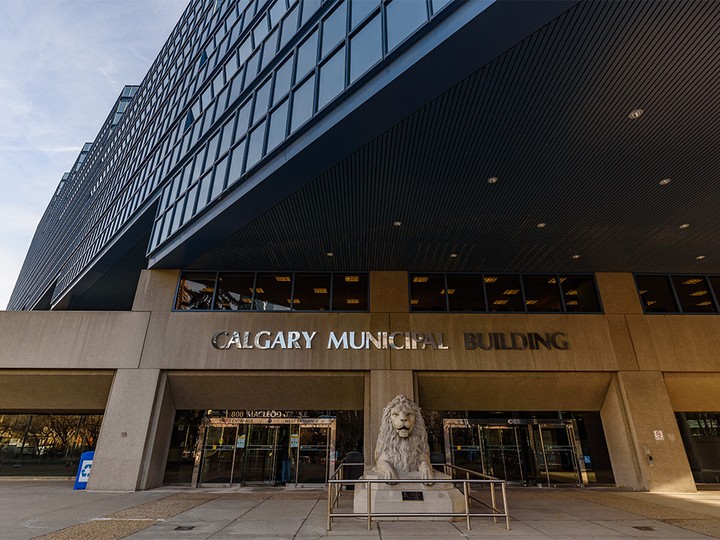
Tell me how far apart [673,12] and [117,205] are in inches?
901

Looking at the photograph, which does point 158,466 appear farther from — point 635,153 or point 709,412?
point 709,412

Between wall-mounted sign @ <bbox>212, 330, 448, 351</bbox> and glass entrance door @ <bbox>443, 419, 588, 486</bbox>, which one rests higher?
wall-mounted sign @ <bbox>212, 330, 448, 351</bbox>

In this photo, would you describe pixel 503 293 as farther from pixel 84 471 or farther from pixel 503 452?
pixel 84 471

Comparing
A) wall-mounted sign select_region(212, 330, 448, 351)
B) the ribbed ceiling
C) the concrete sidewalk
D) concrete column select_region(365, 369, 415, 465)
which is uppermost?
the ribbed ceiling

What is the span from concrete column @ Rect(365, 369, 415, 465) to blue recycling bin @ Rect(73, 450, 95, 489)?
28.2 ft

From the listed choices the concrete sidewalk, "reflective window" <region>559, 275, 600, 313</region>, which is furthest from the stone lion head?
"reflective window" <region>559, 275, 600, 313</region>

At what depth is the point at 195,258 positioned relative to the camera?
13797 mm

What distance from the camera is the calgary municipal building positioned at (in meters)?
9.45

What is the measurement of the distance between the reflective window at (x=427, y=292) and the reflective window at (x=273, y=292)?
453cm

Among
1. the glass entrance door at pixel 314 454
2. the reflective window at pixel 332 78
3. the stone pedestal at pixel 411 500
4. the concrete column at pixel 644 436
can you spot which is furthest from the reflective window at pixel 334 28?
the concrete column at pixel 644 436

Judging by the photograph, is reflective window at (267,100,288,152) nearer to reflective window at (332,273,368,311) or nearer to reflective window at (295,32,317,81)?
reflective window at (295,32,317,81)

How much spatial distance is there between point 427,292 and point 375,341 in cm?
276

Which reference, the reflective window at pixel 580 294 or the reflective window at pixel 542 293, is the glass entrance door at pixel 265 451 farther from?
the reflective window at pixel 580 294

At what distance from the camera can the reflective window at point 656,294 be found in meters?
14.2
